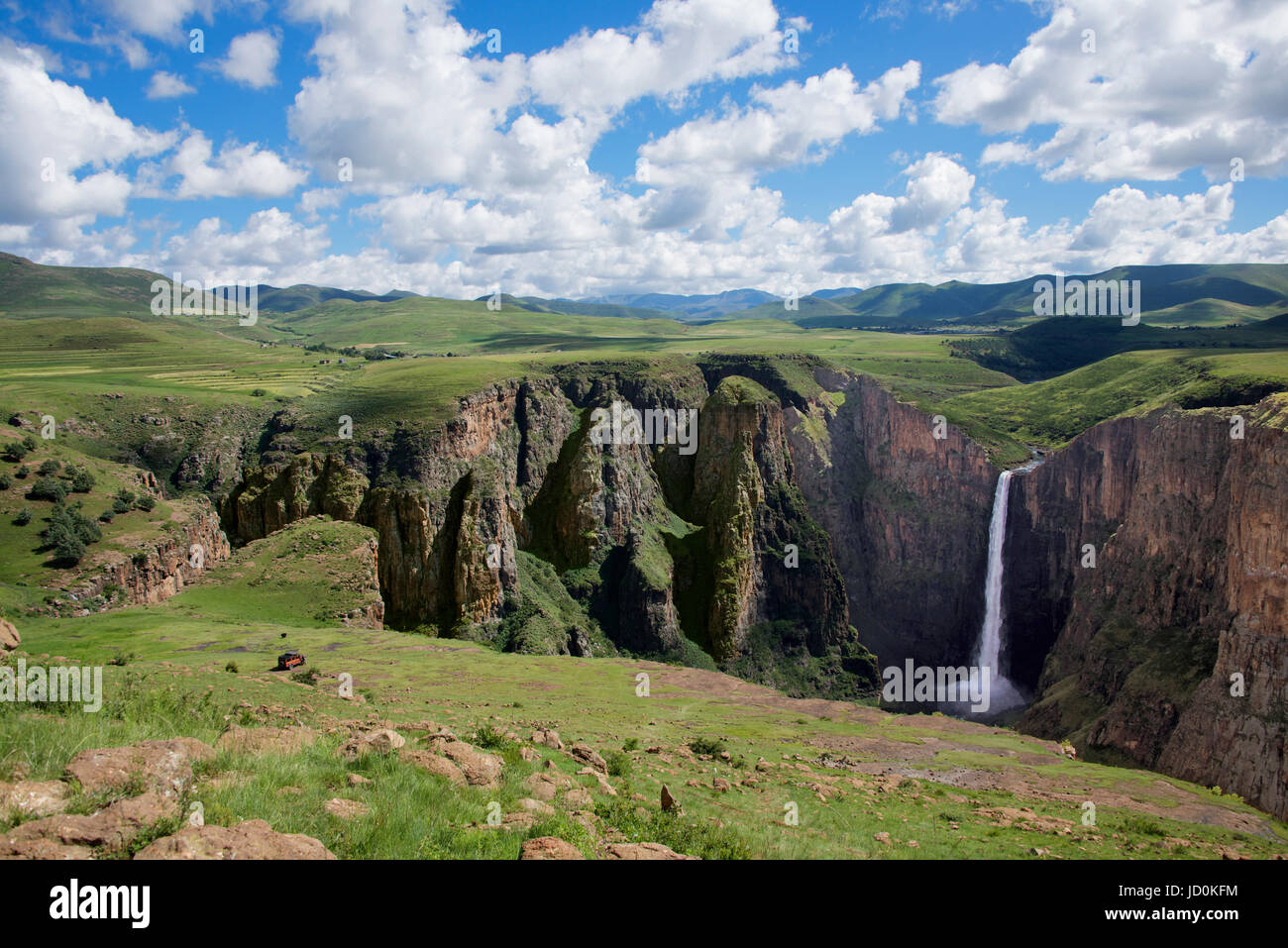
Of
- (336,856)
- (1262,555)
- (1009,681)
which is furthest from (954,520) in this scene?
(336,856)

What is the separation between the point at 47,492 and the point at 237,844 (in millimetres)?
64870

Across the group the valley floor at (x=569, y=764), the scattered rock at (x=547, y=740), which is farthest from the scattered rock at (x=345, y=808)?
the scattered rock at (x=547, y=740)

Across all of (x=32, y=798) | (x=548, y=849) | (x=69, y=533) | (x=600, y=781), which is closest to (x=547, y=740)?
(x=600, y=781)

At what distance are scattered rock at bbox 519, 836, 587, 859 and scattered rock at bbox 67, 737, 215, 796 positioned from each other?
506 cm

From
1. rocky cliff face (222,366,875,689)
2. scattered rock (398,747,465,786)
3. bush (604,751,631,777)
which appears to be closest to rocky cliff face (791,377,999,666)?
rocky cliff face (222,366,875,689)

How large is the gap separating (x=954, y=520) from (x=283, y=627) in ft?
281

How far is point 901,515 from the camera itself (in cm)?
10812

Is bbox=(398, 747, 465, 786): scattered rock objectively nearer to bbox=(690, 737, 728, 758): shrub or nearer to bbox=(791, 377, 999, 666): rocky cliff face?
bbox=(690, 737, 728, 758): shrub

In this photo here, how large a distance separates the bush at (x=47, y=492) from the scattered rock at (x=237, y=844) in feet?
208

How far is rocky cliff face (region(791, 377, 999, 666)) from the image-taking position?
101312 millimetres

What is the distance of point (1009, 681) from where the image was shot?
9544 cm

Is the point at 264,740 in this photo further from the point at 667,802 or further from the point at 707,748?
the point at 707,748
